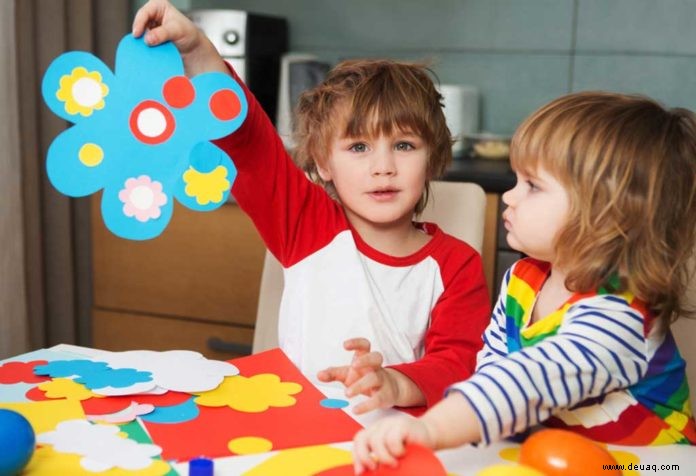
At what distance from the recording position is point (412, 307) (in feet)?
4.04

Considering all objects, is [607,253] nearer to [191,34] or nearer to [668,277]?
[668,277]

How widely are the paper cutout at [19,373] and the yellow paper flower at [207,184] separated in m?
0.28

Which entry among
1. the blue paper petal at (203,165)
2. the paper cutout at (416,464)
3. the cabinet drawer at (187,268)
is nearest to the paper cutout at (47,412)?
the blue paper petal at (203,165)

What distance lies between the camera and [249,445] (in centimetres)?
79

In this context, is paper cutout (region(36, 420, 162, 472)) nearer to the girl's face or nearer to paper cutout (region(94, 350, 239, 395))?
paper cutout (region(94, 350, 239, 395))

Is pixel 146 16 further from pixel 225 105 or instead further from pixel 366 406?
pixel 366 406

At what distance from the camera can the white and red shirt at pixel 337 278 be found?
3.91 ft

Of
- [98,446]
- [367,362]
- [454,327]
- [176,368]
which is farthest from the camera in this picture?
[454,327]

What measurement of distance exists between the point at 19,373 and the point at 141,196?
10.3 inches

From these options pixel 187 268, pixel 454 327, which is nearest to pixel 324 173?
pixel 454 327

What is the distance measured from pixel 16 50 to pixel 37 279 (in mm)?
603

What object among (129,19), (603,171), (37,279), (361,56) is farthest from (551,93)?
(603,171)

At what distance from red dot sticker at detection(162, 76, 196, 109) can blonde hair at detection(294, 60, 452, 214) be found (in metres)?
0.36

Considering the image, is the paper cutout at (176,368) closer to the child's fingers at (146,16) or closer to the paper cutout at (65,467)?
the paper cutout at (65,467)
